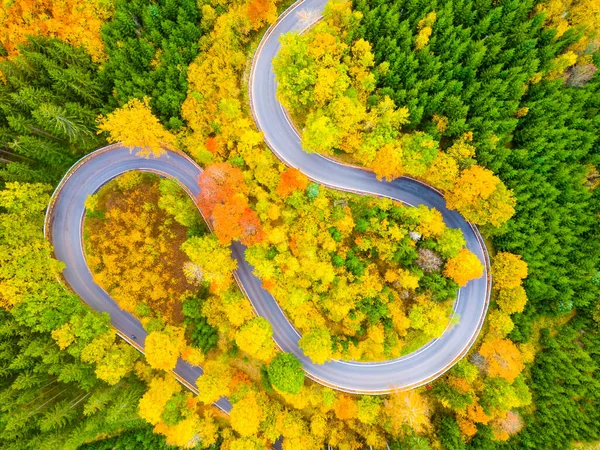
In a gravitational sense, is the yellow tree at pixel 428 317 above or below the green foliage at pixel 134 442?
above

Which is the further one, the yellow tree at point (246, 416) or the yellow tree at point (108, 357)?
the yellow tree at point (246, 416)

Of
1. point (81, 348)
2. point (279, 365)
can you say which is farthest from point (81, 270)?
point (279, 365)

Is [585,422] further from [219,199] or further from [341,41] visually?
[341,41]

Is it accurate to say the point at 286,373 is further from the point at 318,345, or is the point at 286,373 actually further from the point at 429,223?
the point at 429,223

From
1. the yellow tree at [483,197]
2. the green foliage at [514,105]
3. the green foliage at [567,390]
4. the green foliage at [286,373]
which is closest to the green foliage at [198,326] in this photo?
the green foliage at [286,373]

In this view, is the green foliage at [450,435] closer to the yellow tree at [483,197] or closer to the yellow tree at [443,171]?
the yellow tree at [483,197]

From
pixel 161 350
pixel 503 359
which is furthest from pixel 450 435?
pixel 161 350

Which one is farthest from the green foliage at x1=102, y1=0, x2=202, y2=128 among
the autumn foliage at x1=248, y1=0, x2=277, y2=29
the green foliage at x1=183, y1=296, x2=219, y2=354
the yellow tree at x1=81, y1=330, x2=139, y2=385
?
the yellow tree at x1=81, y1=330, x2=139, y2=385
